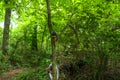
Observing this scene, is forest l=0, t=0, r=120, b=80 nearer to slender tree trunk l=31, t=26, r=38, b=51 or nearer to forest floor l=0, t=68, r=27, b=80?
forest floor l=0, t=68, r=27, b=80

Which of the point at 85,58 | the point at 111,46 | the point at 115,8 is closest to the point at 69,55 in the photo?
the point at 85,58

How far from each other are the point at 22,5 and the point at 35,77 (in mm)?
3260

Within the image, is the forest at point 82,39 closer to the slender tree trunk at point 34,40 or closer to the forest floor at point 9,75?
the forest floor at point 9,75

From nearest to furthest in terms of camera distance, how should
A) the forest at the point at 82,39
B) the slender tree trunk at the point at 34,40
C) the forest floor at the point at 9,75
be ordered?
1. the forest at the point at 82,39
2. the forest floor at the point at 9,75
3. the slender tree trunk at the point at 34,40

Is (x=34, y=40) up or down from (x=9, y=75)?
up

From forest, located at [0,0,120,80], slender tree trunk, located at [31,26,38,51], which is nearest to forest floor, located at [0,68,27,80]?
forest, located at [0,0,120,80]

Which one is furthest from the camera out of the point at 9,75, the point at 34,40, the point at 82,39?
the point at 34,40

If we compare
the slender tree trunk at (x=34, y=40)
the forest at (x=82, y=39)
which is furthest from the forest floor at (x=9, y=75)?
the slender tree trunk at (x=34, y=40)

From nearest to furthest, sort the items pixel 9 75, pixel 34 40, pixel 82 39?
pixel 82 39
pixel 9 75
pixel 34 40


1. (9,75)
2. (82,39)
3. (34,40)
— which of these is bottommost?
(9,75)

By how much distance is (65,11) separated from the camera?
28.6 feet

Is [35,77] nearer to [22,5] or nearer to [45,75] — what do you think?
[45,75]

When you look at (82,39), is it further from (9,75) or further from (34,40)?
(34,40)

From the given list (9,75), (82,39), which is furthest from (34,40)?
(82,39)
